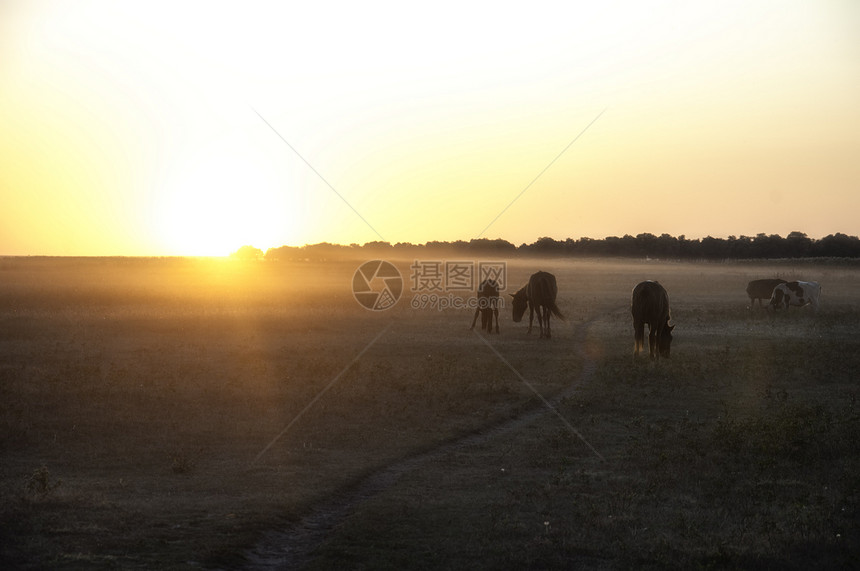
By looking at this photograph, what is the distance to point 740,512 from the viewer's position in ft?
31.4

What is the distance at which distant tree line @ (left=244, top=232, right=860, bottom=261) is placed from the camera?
104 metres

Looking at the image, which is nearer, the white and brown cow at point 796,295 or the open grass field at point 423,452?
the open grass field at point 423,452

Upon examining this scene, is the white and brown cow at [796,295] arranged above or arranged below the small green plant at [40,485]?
above

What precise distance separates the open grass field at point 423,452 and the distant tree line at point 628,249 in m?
86.2

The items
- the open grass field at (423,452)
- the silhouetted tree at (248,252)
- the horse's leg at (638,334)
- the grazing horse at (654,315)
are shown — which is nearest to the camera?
the open grass field at (423,452)

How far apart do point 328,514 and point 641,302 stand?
13963 millimetres

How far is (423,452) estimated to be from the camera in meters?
12.7

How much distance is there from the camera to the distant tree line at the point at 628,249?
4102 inches

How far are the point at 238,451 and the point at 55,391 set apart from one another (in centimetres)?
629

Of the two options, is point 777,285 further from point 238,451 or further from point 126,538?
point 126,538

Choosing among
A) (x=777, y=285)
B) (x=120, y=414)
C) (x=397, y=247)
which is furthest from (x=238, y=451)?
(x=397, y=247)

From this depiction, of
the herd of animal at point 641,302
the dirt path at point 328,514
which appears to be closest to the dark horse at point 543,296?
the herd of animal at point 641,302

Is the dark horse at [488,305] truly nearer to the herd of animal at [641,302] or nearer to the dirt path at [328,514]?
the herd of animal at [641,302]

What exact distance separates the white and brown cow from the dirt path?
25587 mm
